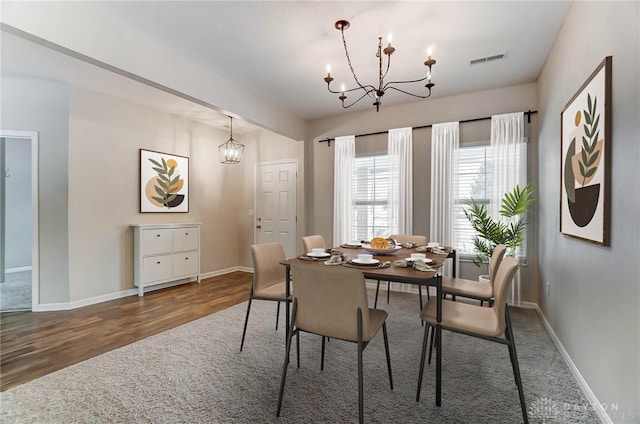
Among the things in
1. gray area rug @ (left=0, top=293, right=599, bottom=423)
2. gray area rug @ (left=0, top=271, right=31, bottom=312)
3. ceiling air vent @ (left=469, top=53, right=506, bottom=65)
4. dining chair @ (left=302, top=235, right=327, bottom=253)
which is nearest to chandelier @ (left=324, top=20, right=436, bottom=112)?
ceiling air vent @ (left=469, top=53, right=506, bottom=65)

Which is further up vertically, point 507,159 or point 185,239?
point 507,159

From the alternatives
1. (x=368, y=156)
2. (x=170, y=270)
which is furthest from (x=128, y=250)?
(x=368, y=156)

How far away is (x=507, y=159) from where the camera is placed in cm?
351

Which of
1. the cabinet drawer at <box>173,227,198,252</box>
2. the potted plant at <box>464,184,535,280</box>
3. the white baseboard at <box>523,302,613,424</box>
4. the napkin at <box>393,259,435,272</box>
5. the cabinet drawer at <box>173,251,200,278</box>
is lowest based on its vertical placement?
the white baseboard at <box>523,302,613,424</box>

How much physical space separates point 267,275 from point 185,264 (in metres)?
2.62

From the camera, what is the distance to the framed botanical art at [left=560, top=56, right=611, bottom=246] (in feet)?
5.30

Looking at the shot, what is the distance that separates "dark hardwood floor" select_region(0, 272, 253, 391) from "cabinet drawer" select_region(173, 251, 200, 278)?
0.99ft

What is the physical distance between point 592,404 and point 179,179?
17.2ft

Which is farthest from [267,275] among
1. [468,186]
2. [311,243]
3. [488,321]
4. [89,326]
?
[468,186]

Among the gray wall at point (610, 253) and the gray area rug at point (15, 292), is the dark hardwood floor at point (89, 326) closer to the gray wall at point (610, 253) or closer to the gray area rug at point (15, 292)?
the gray area rug at point (15, 292)

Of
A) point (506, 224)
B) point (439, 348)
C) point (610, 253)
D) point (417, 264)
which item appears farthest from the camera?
point (506, 224)

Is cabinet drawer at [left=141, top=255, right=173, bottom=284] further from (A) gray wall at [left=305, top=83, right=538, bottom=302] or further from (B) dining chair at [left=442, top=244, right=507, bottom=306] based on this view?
(B) dining chair at [left=442, top=244, right=507, bottom=306]

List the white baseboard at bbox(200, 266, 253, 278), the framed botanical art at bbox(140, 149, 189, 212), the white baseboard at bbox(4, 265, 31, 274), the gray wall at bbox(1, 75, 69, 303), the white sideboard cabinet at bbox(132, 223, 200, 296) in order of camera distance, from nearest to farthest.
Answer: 1. the gray wall at bbox(1, 75, 69, 303)
2. the white sideboard cabinet at bbox(132, 223, 200, 296)
3. the framed botanical art at bbox(140, 149, 189, 212)
4. the white baseboard at bbox(200, 266, 253, 278)
5. the white baseboard at bbox(4, 265, 31, 274)

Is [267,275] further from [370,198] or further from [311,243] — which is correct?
[370,198]
